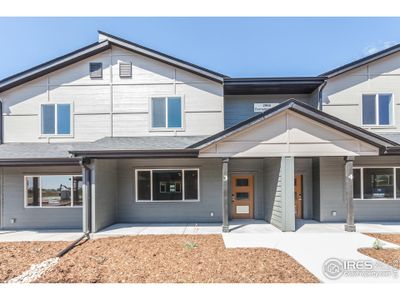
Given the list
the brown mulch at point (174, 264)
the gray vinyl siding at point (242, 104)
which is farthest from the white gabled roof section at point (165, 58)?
the brown mulch at point (174, 264)

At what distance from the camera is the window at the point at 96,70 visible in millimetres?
11023

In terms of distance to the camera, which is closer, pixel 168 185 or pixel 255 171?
pixel 168 185

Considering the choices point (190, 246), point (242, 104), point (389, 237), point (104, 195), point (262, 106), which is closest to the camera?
point (190, 246)

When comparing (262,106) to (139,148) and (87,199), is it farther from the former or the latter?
(87,199)

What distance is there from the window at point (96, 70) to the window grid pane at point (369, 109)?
36.9 ft

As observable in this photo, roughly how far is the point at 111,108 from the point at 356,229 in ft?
34.5

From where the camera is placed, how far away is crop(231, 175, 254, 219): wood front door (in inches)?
439

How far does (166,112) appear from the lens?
1098 cm

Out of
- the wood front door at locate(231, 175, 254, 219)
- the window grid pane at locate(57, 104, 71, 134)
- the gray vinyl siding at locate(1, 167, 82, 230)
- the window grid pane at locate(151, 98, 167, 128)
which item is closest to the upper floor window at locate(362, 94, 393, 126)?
the wood front door at locate(231, 175, 254, 219)

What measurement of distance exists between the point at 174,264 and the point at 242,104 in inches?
314

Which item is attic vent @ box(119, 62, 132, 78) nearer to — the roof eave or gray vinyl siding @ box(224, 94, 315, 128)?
the roof eave

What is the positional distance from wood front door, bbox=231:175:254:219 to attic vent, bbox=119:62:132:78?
20.8 feet

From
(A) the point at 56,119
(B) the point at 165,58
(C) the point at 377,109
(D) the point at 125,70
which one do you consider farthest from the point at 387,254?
(A) the point at 56,119
